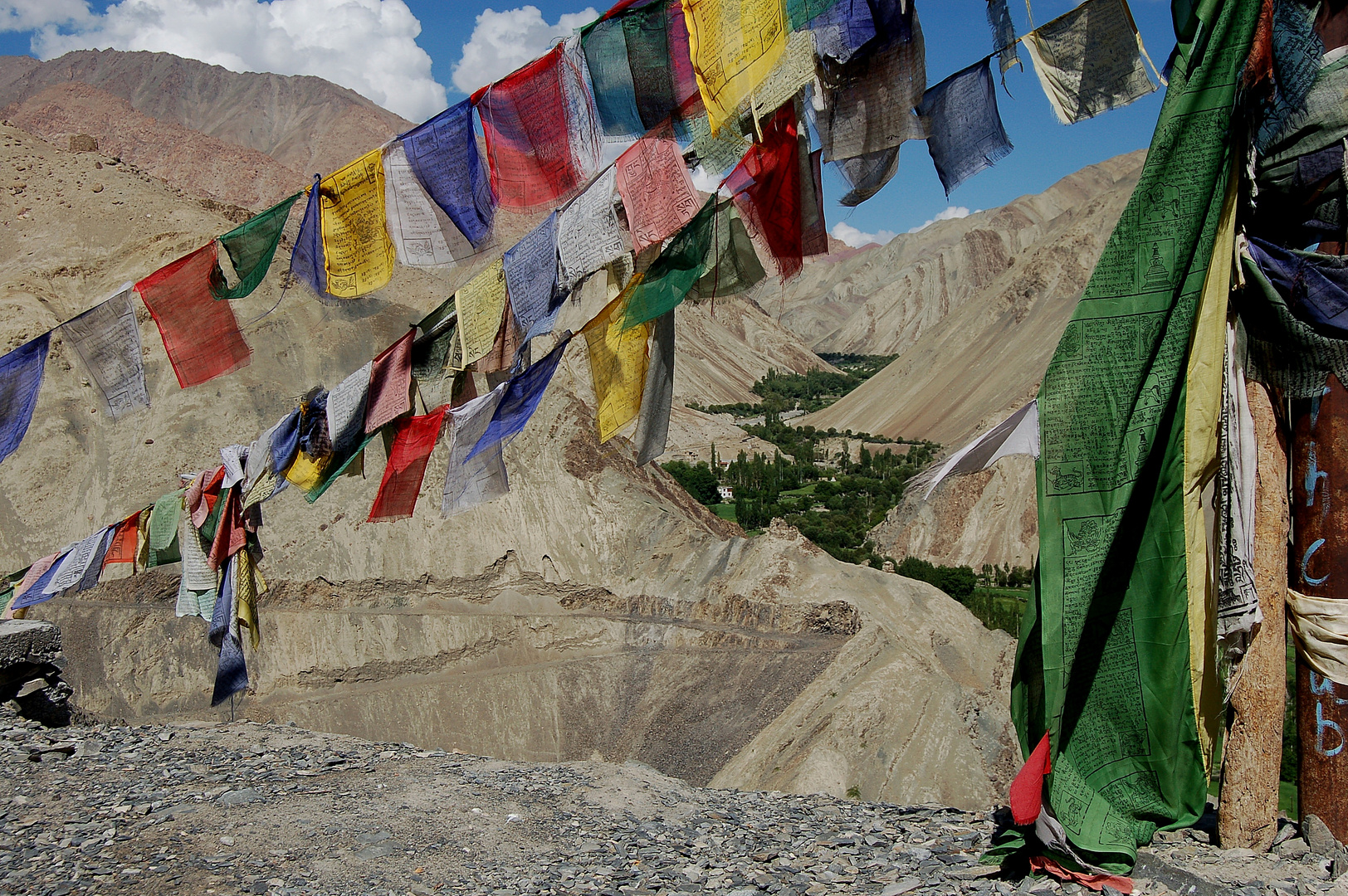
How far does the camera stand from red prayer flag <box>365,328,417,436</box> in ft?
19.2

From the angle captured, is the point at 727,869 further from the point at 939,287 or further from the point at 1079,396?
the point at 939,287

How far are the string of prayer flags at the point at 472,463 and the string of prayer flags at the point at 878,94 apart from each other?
93.9 inches

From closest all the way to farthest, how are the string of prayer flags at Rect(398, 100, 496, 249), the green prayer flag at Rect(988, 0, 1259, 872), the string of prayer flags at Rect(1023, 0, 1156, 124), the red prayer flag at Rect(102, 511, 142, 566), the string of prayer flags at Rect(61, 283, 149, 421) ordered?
the green prayer flag at Rect(988, 0, 1259, 872) < the string of prayer flags at Rect(1023, 0, 1156, 124) < the string of prayer flags at Rect(398, 100, 496, 249) < the string of prayer flags at Rect(61, 283, 149, 421) < the red prayer flag at Rect(102, 511, 142, 566)

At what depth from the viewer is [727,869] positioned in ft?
14.1

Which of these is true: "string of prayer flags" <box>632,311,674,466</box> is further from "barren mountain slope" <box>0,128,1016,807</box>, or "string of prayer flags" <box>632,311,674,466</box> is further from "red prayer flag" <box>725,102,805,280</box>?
"barren mountain slope" <box>0,128,1016,807</box>

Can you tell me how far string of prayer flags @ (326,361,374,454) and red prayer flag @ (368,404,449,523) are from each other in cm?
25

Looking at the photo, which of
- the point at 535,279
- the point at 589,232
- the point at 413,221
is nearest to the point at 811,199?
the point at 589,232

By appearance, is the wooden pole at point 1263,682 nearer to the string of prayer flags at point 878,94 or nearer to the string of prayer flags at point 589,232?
the string of prayer flags at point 878,94

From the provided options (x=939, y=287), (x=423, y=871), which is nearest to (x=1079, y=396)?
(x=423, y=871)

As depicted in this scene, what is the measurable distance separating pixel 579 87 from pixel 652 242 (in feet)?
3.58

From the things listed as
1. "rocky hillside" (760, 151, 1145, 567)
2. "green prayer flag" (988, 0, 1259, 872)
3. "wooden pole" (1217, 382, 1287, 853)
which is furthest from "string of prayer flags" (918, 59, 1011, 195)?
"wooden pole" (1217, 382, 1287, 853)

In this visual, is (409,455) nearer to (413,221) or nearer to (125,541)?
(413,221)

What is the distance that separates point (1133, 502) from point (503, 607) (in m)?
18.8

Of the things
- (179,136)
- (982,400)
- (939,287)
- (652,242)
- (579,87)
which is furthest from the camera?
(939,287)
